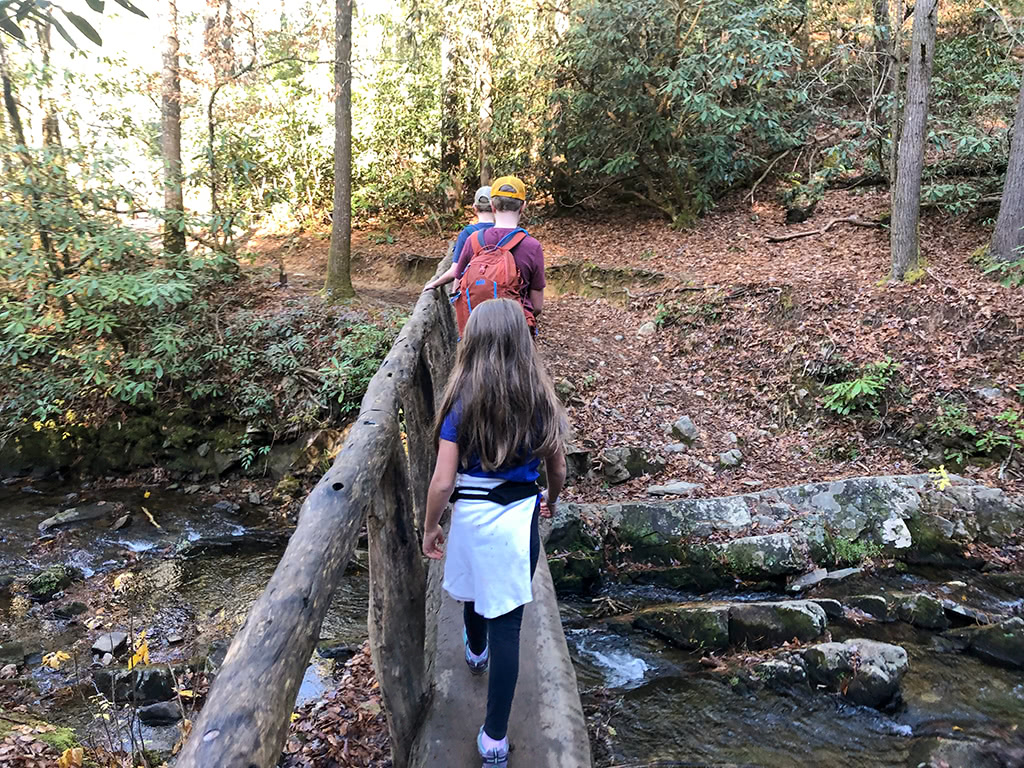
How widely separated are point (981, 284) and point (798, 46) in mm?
8067

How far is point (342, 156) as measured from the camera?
35.2 ft

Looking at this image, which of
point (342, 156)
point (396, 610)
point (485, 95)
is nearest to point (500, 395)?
point (396, 610)

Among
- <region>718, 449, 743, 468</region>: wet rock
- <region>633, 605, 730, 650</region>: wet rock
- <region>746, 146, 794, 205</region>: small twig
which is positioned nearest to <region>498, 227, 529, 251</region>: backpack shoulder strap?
<region>633, 605, 730, 650</region>: wet rock

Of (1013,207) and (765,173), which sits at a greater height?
(765,173)

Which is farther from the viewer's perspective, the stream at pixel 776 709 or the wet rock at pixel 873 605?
the wet rock at pixel 873 605

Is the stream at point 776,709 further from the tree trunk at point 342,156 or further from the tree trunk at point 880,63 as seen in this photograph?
the tree trunk at point 880,63

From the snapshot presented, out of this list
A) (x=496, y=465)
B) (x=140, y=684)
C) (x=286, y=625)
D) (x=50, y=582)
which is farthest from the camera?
(x=50, y=582)

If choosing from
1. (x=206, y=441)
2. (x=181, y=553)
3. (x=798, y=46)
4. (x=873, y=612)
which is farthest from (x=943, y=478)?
(x=798, y=46)

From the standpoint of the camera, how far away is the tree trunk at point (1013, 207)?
9141 millimetres

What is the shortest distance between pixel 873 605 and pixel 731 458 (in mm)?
2432

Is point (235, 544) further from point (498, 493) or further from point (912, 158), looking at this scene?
point (912, 158)

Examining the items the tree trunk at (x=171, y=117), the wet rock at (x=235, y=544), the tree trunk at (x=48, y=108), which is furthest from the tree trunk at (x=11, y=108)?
the wet rock at (x=235, y=544)

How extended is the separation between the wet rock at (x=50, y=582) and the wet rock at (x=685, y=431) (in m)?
6.84

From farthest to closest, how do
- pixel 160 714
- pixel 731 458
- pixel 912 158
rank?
1. pixel 912 158
2. pixel 731 458
3. pixel 160 714
